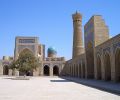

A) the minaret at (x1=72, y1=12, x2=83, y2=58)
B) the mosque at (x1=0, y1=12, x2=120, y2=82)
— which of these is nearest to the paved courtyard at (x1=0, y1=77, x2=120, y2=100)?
the mosque at (x1=0, y1=12, x2=120, y2=82)

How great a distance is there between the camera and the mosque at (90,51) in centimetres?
1925

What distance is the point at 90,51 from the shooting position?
2833 centimetres

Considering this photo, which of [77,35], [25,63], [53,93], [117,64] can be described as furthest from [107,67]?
[77,35]

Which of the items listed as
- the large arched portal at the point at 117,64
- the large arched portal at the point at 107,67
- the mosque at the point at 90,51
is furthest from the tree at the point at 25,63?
the large arched portal at the point at 117,64

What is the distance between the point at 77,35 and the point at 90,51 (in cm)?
1159

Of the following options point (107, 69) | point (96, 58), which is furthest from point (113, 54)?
point (96, 58)

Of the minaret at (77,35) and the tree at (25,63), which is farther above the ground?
the minaret at (77,35)

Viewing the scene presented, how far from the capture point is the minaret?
1563 inches

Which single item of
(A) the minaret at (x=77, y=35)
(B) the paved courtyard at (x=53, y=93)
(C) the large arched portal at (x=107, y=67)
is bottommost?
(B) the paved courtyard at (x=53, y=93)

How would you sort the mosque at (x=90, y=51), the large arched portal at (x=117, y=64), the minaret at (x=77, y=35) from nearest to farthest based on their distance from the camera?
the large arched portal at (x=117, y=64) → the mosque at (x=90, y=51) → the minaret at (x=77, y=35)

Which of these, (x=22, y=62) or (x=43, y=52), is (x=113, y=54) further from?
(x=43, y=52)

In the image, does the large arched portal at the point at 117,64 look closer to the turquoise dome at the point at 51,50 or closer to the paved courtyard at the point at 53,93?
the paved courtyard at the point at 53,93

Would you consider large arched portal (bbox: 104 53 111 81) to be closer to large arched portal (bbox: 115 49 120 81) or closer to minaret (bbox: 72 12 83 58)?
large arched portal (bbox: 115 49 120 81)

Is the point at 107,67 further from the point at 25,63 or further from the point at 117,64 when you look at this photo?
the point at 25,63
